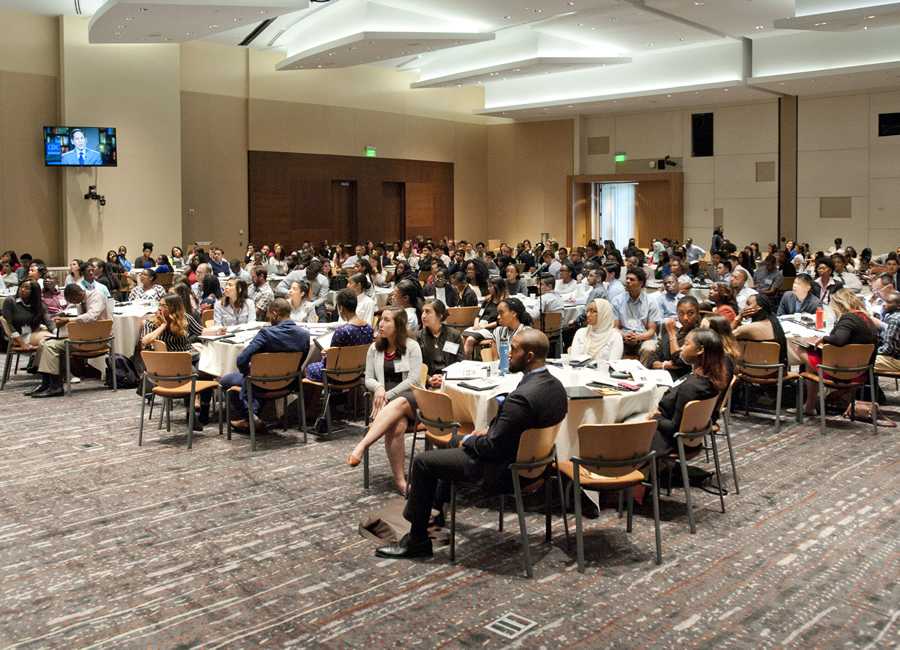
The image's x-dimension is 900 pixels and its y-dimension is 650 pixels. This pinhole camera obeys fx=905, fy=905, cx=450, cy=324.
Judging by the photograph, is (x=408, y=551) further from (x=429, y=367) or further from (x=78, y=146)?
(x=78, y=146)

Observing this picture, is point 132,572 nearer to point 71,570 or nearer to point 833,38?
point 71,570

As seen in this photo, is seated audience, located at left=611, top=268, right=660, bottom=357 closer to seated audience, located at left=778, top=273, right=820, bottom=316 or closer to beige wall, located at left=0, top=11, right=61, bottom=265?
seated audience, located at left=778, top=273, right=820, bottom=316

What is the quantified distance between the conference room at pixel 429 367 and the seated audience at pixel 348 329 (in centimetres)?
3

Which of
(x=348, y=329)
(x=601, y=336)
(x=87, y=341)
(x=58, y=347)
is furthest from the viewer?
(x=58, y=347)

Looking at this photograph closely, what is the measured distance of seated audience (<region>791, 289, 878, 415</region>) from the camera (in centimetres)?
788

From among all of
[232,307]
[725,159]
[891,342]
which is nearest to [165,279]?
[232,307]

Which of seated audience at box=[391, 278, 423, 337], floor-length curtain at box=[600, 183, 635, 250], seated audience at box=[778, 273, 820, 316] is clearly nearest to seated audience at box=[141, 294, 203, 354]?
seated audience at box=[391, 278, 423, 337]

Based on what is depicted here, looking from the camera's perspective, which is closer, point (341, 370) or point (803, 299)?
point (341, 370)

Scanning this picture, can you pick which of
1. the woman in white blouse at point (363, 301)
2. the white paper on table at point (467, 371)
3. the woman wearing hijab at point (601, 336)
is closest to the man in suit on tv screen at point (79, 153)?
Result: the woman in white blouse at point (363, 301)

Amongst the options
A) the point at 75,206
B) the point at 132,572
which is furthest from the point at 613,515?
the point at 75,206

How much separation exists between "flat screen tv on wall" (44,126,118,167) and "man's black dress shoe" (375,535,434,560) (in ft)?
49.8

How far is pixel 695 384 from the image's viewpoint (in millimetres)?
5504

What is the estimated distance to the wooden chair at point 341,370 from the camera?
25.5 ft

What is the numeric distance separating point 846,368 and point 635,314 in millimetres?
2242
